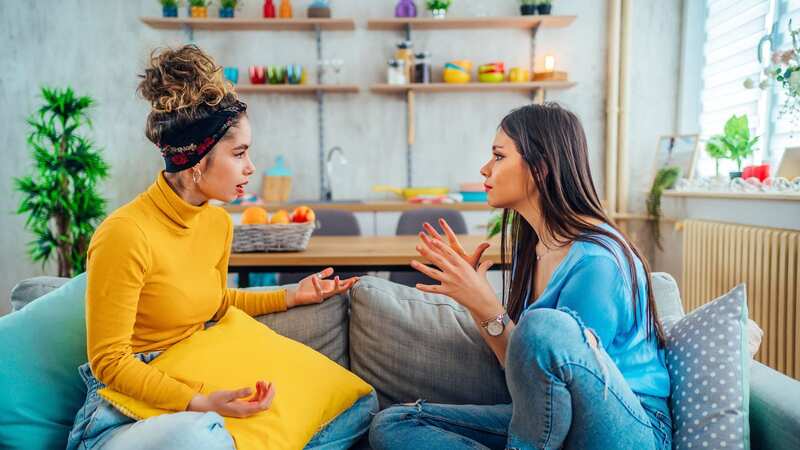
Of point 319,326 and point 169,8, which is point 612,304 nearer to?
point 319,326

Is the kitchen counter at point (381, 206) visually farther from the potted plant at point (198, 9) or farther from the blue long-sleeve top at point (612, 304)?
the blue long-sleeve top at point (612, 304)

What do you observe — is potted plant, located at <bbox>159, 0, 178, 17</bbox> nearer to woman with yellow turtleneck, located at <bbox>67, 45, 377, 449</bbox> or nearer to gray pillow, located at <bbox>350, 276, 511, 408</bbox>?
woman with yellow turtleneck, located at <bbox>67, 45, 377, 449</bbox>

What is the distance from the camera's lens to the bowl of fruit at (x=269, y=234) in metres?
2.15

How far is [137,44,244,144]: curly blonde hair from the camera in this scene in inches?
51.0

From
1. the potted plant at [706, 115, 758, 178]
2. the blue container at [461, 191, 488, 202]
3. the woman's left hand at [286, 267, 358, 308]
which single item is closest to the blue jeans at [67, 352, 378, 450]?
the woman's left hand at [286, 267, 358, 308]

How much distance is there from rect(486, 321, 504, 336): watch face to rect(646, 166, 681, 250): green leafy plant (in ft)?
9.03

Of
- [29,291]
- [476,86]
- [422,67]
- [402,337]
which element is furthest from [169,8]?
[402,337]

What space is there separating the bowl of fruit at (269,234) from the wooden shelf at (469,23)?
7.69 feet

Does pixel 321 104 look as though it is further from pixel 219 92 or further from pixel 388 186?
pixel 219 92

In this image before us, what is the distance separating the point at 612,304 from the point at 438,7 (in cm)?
340

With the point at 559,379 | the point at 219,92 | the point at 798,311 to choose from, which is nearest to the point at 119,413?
the point at 219,92

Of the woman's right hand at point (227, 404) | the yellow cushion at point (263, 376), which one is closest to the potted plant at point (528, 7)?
the yellow cushion at point (263, 376)

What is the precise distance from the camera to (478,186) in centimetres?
404

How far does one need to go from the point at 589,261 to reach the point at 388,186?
3.36 m
